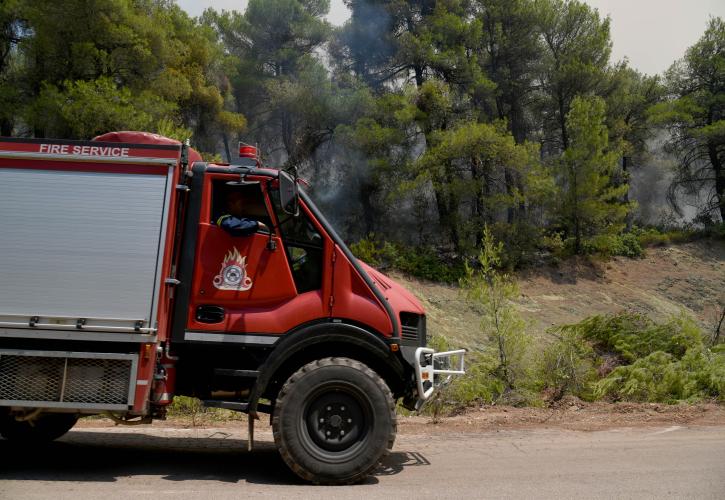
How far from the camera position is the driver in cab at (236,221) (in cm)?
612

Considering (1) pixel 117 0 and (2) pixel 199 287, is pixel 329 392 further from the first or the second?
(1) pixel 117 0

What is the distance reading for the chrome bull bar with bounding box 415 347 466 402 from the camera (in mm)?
6229

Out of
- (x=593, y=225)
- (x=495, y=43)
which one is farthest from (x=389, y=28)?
(x=593, y=225)

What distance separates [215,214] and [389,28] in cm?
2456

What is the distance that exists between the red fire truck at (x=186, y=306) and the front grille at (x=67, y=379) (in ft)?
0.04

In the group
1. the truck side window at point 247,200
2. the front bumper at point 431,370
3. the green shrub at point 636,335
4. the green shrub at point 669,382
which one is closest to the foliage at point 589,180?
the green shrub at point 636,335

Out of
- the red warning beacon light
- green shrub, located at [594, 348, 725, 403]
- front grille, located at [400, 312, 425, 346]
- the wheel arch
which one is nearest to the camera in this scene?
the wheel arch

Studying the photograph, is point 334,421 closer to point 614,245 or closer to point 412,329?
point 412,329

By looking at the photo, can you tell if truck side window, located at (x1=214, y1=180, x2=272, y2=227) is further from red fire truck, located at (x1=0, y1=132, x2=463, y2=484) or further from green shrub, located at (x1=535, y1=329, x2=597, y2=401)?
green shrub, located at (x1=535, y1=329, x2=597, y2=401)

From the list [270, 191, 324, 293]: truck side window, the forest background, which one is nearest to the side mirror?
[270, 191, 324, 293]: truck side window

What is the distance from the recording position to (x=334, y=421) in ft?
19.9

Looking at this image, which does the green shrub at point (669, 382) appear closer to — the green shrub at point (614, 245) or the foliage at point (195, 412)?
the foliage at point (195, 412)

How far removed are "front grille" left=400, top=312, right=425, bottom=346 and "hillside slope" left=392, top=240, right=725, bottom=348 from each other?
44.6 ft

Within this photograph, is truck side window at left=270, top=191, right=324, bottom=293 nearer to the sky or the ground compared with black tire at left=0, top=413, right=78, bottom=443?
nearer to the sky
